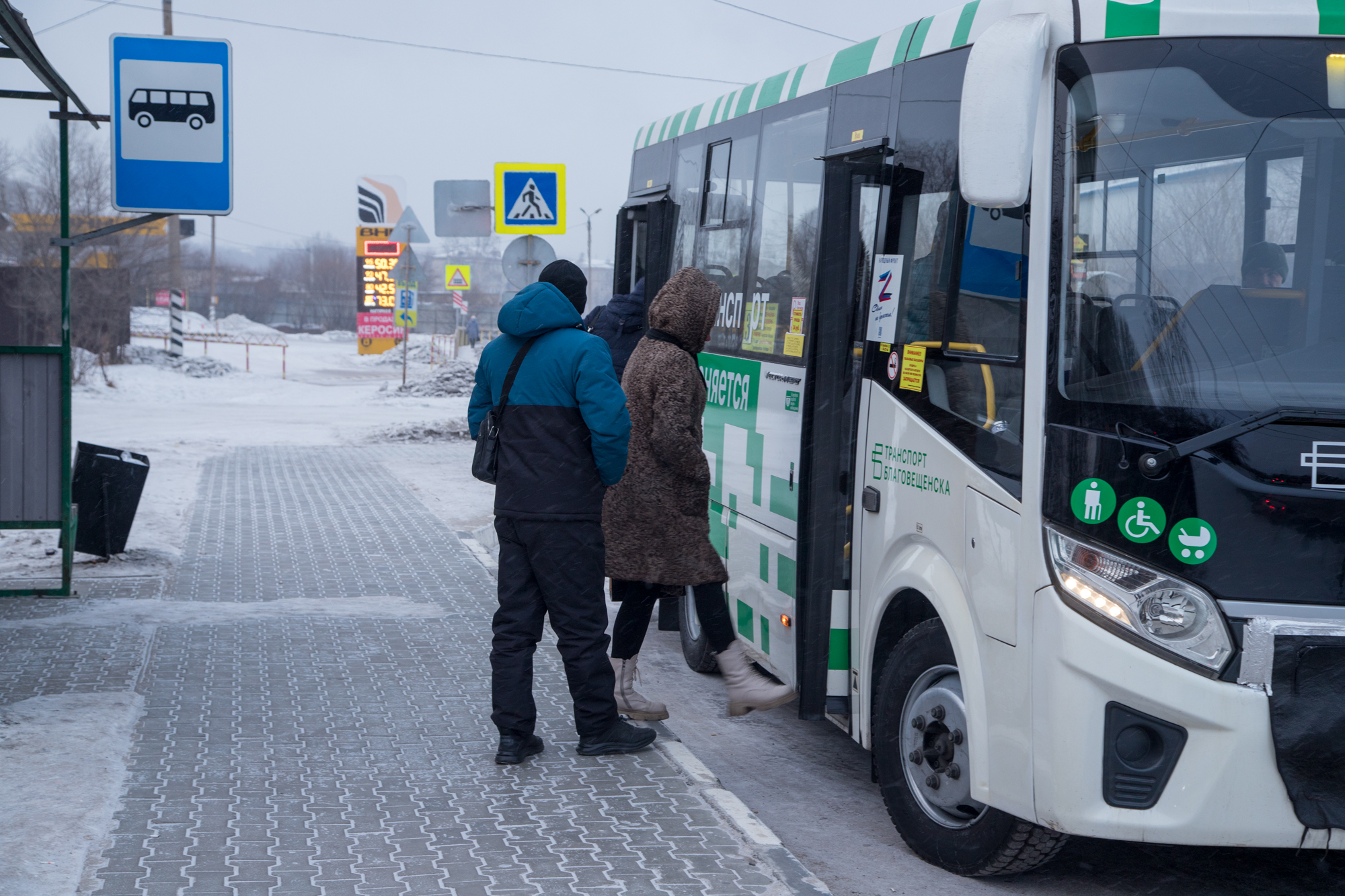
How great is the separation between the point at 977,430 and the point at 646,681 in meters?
3.44

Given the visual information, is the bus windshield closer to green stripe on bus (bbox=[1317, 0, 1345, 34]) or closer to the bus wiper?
green stripe on bus (bbox=[1317, 0, 1345, 34])

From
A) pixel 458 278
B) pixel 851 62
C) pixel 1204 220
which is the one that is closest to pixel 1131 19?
pixel 1204 220

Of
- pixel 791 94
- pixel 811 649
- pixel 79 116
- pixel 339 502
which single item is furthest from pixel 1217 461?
pixel 339 502

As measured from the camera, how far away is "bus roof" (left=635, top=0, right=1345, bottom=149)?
3551mm

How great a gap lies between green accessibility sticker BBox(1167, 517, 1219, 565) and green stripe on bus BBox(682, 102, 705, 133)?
452 centimetres

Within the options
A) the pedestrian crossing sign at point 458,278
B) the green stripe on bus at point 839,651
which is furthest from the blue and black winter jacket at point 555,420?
the pedestrian crossing sign at point 458,278

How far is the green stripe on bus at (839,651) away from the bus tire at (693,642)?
6.39ft

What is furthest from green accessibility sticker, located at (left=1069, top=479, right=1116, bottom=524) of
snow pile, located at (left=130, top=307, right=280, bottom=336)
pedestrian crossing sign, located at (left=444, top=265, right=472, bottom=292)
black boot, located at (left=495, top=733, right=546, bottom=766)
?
snow pile, located at (left=130, top=307, right=280, bottom=336)

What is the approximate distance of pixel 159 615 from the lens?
7777 millimetres

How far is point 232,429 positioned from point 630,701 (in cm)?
1769

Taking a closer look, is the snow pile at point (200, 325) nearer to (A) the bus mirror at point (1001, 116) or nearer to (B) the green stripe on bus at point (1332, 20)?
(A) the bus mirror at point (1001, 116)

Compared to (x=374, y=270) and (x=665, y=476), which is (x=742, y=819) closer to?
(x=665, y=476)

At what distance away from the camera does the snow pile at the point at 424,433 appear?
20.7m

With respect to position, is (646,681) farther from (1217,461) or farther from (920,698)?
(1217,461)
